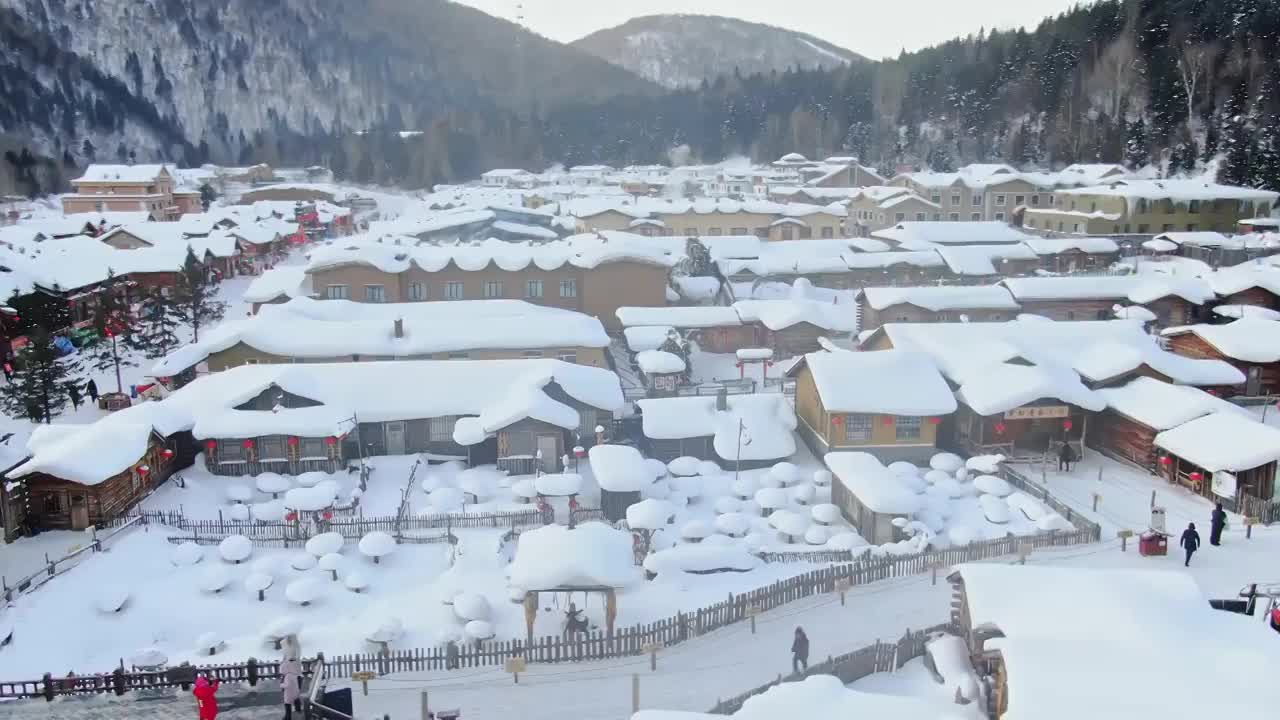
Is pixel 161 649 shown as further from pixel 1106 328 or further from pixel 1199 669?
pixel 1106 328

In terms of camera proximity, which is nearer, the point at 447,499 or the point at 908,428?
the point at 447,499

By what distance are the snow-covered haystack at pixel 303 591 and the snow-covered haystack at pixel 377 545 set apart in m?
1.70

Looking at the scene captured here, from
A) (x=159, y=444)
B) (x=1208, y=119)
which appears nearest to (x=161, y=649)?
(x=159, y=444)

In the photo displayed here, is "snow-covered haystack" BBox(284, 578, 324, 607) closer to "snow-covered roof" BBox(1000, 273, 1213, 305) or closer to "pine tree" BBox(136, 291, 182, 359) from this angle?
"pine tree" BBox(136, 291, 182, 359)

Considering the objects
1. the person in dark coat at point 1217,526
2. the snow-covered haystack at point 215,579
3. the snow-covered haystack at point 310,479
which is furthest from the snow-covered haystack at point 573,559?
the person in dark coat at point 1217,526

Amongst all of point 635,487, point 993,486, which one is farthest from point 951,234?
point 635,487

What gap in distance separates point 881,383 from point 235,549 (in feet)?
62.6

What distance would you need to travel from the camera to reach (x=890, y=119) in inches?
4870

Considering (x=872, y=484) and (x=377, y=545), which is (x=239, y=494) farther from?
A: (x=872, y=484)

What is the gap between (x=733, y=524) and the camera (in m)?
23.2

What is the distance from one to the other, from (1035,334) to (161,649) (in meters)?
28.7

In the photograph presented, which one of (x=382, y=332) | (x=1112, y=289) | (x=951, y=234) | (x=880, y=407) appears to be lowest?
(x=880, y=407)

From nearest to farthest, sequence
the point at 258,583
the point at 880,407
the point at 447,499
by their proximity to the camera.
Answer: the point at 258,583 < the point at 447,499 < the point at 880,407

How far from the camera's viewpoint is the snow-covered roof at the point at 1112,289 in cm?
4409
